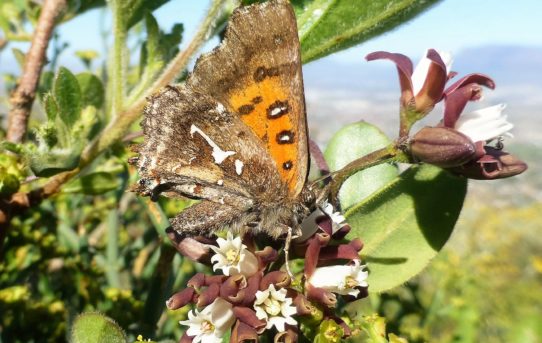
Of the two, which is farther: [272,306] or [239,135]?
[239,135]

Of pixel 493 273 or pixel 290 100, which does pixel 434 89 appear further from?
pixel 493 273

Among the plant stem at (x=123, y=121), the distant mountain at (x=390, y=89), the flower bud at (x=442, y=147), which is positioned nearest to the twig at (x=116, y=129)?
the plant stem at (x=123, y=121)

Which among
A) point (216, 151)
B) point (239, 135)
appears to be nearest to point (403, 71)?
point (239, 135)

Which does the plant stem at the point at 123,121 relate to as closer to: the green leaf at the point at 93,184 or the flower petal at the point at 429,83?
the green leaf at the point at 93,184

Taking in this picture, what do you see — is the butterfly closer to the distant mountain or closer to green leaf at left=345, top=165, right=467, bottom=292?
green leaf at left=345, top=165, right=467, bottom=292

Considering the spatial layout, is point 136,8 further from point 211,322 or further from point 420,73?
point 211,322

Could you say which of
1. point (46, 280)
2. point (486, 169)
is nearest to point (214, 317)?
point (486, 169)
